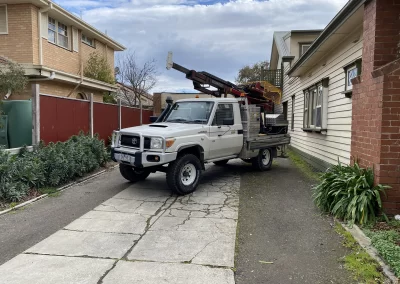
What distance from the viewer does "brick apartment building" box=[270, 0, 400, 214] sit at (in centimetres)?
467

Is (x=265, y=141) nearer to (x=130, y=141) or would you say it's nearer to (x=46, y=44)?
(x=130, y=141)

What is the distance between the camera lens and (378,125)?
4773mm

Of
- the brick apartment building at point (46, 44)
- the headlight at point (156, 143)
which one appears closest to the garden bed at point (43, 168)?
the headlight at point (156, 143)

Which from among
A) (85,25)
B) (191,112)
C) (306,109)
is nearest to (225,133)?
(191,112)

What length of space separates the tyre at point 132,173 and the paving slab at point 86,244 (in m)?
3.09

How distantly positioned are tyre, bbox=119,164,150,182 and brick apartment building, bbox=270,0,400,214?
4.82 m

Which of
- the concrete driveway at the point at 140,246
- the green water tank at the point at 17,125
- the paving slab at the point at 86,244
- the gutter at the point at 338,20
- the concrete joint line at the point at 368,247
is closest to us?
the concrete joint line at the point at 368,247

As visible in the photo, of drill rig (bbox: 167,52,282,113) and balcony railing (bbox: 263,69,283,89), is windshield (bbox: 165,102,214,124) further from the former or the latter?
balcony railing (bbox: 263,69,283,89)

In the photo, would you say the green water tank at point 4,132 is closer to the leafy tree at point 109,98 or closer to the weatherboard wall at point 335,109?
the weatherboard wall at point 335,109

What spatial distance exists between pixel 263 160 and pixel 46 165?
6059mm

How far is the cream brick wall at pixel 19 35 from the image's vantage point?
12281 millimetres

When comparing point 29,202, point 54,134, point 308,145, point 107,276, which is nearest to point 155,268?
point 107,276

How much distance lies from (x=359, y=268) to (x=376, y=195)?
151 cm

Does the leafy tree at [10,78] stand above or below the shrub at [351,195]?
above
